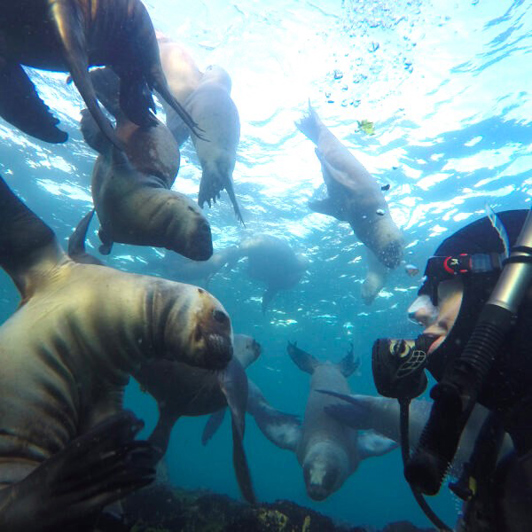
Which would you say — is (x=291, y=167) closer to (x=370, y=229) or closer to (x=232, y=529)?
(x=370, y=229)

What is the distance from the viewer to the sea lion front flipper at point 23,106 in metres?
3.87

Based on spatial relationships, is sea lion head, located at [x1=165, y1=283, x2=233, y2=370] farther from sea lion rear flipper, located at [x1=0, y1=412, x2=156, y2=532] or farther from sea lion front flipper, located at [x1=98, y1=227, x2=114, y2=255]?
sea lion front flipper, located at [x1=98, y1=227, x2=114, y2=255]

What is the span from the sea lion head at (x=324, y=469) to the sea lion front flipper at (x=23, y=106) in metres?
7.19

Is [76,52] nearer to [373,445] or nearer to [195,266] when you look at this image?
[373,445]

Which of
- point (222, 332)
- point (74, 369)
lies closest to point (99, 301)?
point (74, 369)

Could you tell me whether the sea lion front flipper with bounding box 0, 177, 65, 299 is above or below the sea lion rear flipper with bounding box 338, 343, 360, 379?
above

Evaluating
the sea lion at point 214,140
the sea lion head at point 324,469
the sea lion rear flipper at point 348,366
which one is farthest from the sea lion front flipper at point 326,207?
the sea lion head at point 324,469

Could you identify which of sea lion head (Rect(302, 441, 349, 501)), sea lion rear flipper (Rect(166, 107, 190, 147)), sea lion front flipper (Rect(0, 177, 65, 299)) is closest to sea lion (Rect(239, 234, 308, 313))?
sea lion head (Rect(302, 441, 349, 501))

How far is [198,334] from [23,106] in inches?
151

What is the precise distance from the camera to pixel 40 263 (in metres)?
2.66

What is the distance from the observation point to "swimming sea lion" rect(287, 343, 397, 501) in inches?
271

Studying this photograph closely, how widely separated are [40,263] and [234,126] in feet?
13.6

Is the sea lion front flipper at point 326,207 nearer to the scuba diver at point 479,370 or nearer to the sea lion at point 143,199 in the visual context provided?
the sea lion at point 143,199

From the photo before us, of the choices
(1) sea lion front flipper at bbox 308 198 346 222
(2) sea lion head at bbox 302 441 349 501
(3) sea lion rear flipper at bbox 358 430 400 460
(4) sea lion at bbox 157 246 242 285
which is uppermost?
(1) sea lion front flipper at bbox 308 198 346 222
